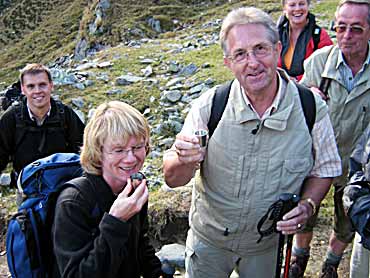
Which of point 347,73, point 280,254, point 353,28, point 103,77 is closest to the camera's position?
point 280,254

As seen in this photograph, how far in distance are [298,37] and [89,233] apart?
376 cm

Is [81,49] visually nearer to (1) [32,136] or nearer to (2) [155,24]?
(2) [155,24]

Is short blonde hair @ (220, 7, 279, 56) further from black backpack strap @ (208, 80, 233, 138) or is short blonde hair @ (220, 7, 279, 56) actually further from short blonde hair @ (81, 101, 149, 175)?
short blonde hair @ (81, 101, 149, 175)

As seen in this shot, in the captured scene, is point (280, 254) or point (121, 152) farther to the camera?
point (280, 254)

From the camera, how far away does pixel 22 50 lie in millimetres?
56188

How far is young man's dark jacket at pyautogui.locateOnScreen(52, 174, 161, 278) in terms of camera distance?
9.46ft

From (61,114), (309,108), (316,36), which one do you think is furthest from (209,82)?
(309,108)

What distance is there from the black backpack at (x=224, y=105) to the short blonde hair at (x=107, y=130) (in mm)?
579

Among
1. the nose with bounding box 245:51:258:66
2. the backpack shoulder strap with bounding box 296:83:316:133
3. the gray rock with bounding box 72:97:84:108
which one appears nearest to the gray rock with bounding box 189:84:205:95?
the gray rock with bounding box 72:97:84:108

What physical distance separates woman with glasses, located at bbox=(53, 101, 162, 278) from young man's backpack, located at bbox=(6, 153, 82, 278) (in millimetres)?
111

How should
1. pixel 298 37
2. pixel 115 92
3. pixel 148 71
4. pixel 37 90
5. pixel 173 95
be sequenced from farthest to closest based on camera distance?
pixel 148 71 → pixel 115 92 → pixel 173 95 → pixel 298 37 → pixel 37 90

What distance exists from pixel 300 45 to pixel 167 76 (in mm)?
10110

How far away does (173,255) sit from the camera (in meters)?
6.32

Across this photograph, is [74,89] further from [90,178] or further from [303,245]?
[90,178]
